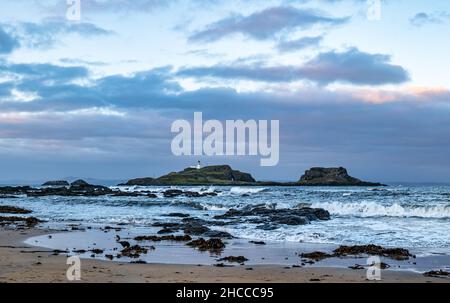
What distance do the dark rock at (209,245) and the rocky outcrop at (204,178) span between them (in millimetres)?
133457

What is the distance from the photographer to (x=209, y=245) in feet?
62.8

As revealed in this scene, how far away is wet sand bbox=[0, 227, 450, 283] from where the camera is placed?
39.1 feet

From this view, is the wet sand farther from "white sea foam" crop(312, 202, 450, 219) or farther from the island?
the island

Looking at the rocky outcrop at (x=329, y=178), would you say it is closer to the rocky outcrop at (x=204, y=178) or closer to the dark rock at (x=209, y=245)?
the rocky outcrop at (x=204, y=178)

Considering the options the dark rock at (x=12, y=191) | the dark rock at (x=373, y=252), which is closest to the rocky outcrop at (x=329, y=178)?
the dark rock at (x=12, y=191)

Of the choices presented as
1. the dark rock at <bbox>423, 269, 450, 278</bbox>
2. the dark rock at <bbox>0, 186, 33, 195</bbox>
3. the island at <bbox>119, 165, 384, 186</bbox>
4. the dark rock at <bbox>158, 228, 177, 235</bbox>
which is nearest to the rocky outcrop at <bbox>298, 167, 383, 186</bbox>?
the island at <bbox>119, 165, 384, 186</bbox>

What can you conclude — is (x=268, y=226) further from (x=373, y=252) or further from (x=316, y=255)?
(x=316, y=255)

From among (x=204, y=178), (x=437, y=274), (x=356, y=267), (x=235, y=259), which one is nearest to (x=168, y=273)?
(x=235, y=259)

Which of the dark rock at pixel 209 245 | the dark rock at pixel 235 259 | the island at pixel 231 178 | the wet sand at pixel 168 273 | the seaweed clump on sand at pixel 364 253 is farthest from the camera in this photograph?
the island at pixel 231 178

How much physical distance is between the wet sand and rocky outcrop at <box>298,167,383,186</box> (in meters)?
129

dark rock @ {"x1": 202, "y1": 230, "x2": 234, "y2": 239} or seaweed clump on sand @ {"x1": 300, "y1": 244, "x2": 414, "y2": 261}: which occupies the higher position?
seaweed clump on sand @ {"x1": 300, "y1": 244, "x2": 414, "y2": 261}

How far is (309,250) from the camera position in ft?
59.0

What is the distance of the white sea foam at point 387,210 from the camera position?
3862 cm
